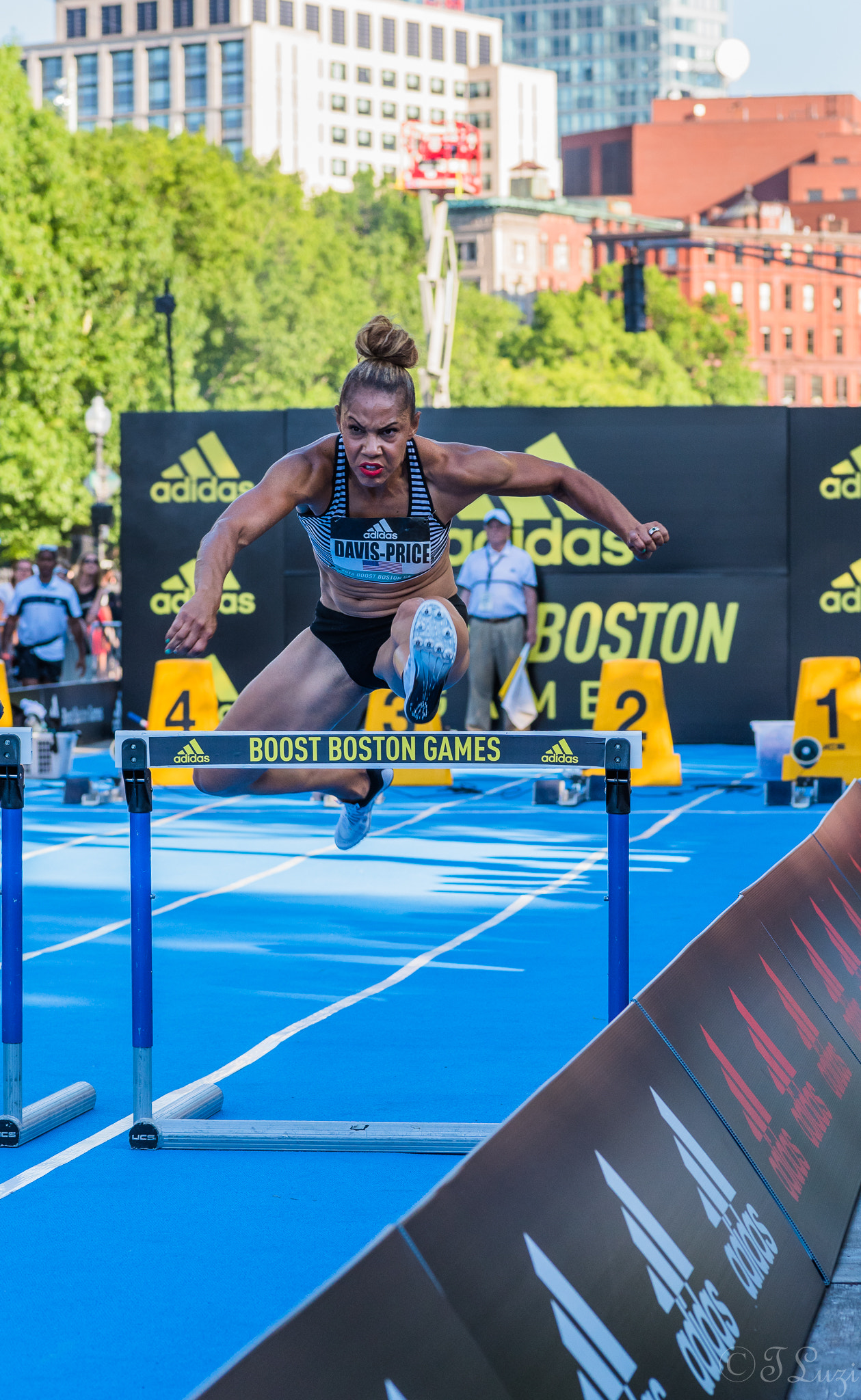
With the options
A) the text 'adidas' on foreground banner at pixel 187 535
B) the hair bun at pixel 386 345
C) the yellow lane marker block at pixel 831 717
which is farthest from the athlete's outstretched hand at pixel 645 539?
the text 'adidas' on foreground banner at pixel 187 535

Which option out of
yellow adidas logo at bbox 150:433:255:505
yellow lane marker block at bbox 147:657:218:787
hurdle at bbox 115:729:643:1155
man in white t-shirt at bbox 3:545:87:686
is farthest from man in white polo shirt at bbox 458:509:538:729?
hurdle at bbox 115:729:643:1155

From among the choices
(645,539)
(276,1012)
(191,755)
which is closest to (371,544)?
(645,539)

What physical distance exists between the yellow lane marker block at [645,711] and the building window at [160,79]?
436 ft

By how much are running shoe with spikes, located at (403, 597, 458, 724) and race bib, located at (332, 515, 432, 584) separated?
415 mm

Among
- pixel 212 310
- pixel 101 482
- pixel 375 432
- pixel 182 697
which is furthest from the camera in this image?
pixel 212 310

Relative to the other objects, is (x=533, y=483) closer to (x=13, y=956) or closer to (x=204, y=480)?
(x=13, y=956)

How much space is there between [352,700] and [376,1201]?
1992 mm

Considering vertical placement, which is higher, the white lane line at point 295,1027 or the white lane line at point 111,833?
the white lane line at point 295,1027

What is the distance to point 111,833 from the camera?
532 inches

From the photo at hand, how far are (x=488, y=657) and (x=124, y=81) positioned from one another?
446 feet

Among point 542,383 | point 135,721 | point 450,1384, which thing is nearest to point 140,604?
point 135,721

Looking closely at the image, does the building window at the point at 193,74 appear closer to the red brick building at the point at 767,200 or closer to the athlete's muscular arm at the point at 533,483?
the red brick building at the point at 767,200

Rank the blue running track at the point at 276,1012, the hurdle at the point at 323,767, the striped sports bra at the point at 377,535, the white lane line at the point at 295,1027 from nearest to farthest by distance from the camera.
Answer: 1. the blue running track at the point at 276,1012
2. the hurdle at the point at 323,767
3. the white lane line at the point at 295,1027
4. the striped sports bra at the point at 377,535

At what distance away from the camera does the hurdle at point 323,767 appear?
514 centimetres
